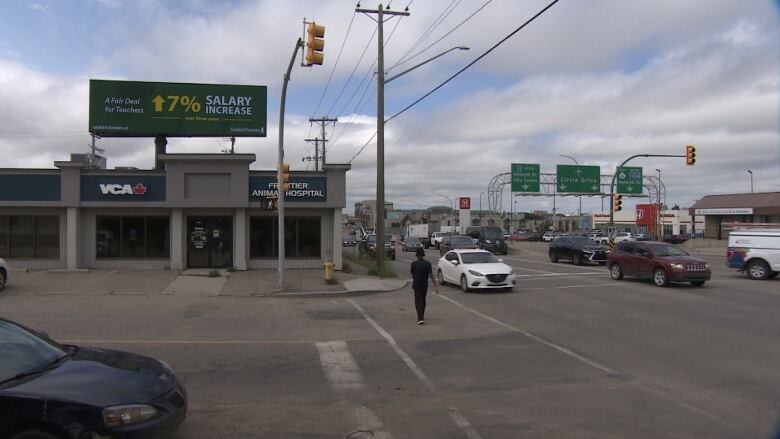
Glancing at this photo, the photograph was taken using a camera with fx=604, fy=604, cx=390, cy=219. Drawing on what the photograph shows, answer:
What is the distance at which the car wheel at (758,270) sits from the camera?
23.0 meters

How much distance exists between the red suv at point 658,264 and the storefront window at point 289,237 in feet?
40.5

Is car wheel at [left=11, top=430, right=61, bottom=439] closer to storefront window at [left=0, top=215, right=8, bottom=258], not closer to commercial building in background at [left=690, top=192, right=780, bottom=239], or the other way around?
storefront window at [left=0, top=215, right=8, bottom=258]

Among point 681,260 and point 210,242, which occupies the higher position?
point 210,242

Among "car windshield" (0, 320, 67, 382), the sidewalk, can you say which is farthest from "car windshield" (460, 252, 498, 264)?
"car windshield" (0, 320, 67, 382)

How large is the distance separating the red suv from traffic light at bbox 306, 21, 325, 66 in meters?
13.6

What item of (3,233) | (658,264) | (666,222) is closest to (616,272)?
(658,264)

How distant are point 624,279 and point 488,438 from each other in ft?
64.4

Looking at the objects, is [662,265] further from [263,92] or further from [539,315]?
[263,92]

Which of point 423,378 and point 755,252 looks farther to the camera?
point 755,252

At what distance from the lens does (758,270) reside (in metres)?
23.2

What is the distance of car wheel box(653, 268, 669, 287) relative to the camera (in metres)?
20.2

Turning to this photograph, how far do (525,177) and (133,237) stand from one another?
1569 inches

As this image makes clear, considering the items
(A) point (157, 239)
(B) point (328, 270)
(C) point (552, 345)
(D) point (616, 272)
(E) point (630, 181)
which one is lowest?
(C) point (552, 345)

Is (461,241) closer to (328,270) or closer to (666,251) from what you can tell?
(666,251)
